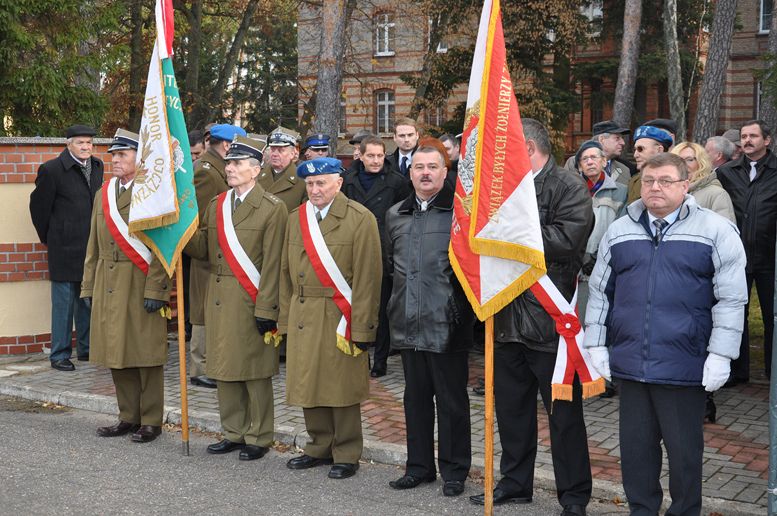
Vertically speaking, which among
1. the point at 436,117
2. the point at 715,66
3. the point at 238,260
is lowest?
the point at 238,260

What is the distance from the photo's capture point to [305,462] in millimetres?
6344

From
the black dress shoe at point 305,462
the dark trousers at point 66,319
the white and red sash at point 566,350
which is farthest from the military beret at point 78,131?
the white and red sash at point 566,350

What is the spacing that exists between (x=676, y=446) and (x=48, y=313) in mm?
7404

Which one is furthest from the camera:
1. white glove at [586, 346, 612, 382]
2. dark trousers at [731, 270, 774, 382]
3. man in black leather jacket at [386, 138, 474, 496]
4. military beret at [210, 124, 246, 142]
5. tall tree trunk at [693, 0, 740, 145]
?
tall tree trunk at [693, 0, 740, 145]

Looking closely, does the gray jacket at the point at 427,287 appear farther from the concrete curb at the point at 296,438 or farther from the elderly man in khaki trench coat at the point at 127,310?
the elderly man in khaki trench coat at the point at 127,310

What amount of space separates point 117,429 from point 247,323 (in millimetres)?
1495

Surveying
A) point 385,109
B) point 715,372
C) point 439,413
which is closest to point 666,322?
point 715,372

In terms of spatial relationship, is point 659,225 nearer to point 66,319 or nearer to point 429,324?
point 429,324

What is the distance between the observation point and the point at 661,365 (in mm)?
4711

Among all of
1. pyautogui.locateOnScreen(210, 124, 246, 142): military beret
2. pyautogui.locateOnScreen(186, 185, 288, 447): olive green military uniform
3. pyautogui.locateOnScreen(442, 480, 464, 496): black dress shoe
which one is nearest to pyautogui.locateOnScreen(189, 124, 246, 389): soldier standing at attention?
pyautogui.locateOnScreen(210, 124, 246, 142): military beret

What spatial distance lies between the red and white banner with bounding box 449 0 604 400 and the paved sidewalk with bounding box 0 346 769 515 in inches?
41.3

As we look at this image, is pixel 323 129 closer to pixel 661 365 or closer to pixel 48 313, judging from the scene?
pixel 48 313

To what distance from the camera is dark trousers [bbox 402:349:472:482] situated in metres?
5.79

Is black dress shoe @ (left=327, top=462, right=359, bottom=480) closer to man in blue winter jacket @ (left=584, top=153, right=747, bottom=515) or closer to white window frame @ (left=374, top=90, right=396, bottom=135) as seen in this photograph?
man in blue winter jacket @ (left=584, top=153, right=747, bottom=515)
